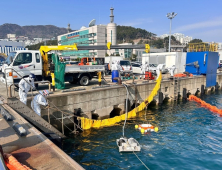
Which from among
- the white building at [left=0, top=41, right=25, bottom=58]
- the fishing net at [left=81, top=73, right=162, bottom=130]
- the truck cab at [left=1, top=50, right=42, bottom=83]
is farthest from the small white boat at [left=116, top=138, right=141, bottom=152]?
the white building at [left=0, top=41, right=25, bottom=58]

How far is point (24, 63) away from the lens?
1054 centimetres

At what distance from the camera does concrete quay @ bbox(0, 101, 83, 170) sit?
4.01 m

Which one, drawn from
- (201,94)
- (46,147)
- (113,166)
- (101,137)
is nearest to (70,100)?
(101,137)

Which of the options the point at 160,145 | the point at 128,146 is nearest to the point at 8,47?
the point at 128,146

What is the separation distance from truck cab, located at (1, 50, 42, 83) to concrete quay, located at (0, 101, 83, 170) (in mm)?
5163

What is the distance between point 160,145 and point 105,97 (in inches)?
181

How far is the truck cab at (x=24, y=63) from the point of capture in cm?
1023

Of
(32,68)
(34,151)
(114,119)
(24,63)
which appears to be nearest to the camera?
(34,151)

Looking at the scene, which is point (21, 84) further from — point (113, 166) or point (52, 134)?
point (113, 166)

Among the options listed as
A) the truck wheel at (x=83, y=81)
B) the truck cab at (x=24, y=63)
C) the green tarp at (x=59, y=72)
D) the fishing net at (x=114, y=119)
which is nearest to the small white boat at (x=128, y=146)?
the fishing net at (x=114, y=119)

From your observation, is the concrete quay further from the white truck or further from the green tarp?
the green tarp

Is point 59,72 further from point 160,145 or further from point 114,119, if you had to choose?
point 160,145

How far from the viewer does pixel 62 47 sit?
12266 mm

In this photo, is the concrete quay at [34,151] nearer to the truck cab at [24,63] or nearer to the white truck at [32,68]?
the white truck at [32,68]
